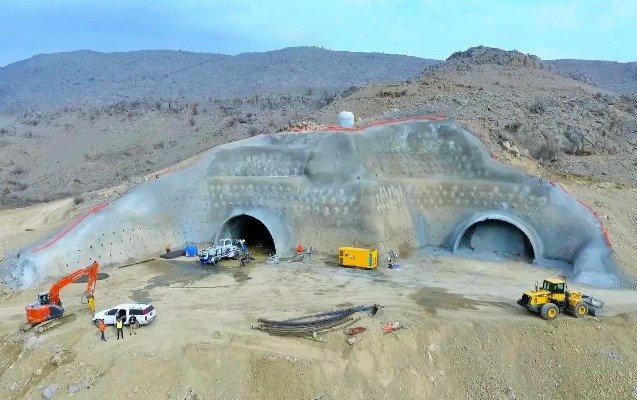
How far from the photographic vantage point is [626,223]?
25562 millimetres

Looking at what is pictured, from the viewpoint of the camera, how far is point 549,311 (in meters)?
18.1

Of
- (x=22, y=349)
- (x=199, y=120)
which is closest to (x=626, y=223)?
(x=22, y=349)

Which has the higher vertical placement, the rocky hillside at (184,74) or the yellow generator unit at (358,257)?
the rocky hillside at (184,74)

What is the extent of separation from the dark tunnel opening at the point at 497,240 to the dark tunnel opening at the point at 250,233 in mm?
8894

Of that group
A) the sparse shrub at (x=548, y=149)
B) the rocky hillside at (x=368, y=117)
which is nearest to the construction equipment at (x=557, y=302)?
the rocky hillside at (x=368, y=117)

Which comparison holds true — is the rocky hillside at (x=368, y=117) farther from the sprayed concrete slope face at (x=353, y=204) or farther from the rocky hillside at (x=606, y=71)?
the rocky hillside at (x=606, y=71)

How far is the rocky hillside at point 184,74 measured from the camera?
10125 centimetres

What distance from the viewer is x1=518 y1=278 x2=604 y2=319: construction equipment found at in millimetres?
18203

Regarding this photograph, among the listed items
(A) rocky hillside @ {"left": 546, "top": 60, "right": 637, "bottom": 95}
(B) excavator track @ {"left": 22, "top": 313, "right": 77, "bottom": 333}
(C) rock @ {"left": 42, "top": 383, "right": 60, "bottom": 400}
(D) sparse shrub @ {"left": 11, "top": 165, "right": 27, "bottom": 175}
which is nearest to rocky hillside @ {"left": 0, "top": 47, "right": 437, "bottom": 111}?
(A) rocky hillside @ {"left": 546, "top": 60, "right": 637, "bottom": 95}

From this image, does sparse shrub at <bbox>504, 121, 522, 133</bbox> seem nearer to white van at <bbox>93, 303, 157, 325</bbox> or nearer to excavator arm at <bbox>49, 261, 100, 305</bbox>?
white van at <bbox>93, 303, 157, 325</bbox>

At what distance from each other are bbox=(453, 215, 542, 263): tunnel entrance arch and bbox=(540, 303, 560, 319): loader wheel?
262 inches

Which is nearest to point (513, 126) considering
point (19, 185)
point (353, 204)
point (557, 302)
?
point (353, 204)

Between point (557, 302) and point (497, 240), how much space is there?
768 centimetres

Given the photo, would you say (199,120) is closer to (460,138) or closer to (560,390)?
(460,138)
